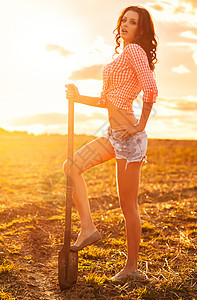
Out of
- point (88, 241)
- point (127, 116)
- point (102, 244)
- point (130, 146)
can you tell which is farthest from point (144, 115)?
point (102, 244)

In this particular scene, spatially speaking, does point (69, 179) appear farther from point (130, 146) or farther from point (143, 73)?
point (143, 73)

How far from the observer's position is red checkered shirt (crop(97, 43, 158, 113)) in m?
2.95

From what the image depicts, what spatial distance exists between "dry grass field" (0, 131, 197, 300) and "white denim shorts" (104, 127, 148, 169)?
4.02ft

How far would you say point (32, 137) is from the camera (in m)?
29.6

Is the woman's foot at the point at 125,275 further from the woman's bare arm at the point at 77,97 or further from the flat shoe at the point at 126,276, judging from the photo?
the woman's bare arm at the point at 77,97

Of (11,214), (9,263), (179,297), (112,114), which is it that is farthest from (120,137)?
(11,214)

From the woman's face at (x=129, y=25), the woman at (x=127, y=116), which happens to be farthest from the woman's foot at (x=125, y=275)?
the woman's face at (x=129, y=25)

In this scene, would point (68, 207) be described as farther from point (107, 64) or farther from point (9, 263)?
point (107, 64)

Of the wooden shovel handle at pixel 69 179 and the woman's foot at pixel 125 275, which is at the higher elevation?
A: the wooden shovel handle at pixel 69 179

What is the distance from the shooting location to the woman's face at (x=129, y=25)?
313 centimetres

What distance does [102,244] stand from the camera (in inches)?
189

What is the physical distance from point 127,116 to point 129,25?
2.73 feet

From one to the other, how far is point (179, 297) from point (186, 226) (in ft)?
9.01

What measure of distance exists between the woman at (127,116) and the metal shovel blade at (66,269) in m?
0.11
